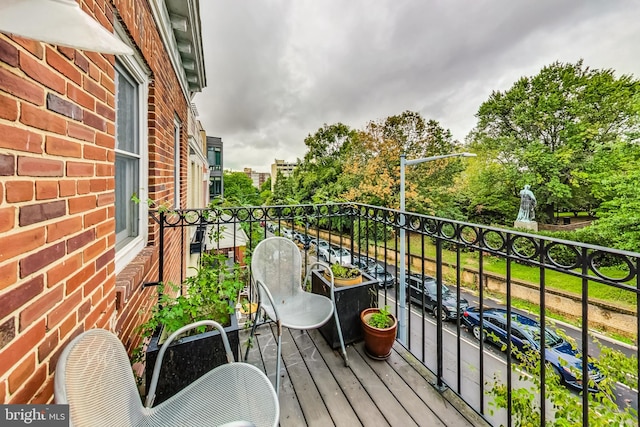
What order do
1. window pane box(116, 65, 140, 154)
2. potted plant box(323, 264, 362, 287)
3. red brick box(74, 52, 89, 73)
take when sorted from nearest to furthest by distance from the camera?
red brick box(74, 52, 89, 73) < window pane box(116, 65, 140, 154) < potted plant box(323, 264, 362, 287)

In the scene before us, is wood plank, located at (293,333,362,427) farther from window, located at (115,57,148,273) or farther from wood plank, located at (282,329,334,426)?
window, located at (115,57,148,273)

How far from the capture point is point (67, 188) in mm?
893

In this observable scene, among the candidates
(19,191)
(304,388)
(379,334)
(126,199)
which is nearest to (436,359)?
(379,334)

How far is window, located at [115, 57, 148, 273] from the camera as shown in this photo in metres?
1.85

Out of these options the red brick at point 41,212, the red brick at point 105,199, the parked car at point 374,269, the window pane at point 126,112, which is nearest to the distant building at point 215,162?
the parked car at point 374,269

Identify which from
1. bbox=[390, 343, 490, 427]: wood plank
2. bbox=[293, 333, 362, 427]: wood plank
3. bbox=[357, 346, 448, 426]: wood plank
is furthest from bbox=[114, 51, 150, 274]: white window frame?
bbox=[390, 343, 490, 427]: wood plank

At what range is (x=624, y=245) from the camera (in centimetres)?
974

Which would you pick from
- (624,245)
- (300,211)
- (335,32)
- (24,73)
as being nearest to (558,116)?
(624,245)

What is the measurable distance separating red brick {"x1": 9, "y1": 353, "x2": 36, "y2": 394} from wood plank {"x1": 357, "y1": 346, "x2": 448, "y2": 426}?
6.02 ft

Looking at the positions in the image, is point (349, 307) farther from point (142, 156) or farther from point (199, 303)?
point (142, 156)

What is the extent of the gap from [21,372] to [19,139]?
0.59m

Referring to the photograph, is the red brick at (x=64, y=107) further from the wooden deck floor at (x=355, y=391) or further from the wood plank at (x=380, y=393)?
the wood plank at (x=380, y=393)

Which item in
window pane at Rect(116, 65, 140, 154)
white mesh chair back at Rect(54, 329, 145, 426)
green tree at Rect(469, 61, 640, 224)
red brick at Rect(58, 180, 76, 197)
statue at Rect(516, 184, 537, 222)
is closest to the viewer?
white mesh chair back at Rect(54, 329, 145, 426)

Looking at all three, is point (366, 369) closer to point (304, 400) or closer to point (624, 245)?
point (304, 400)
